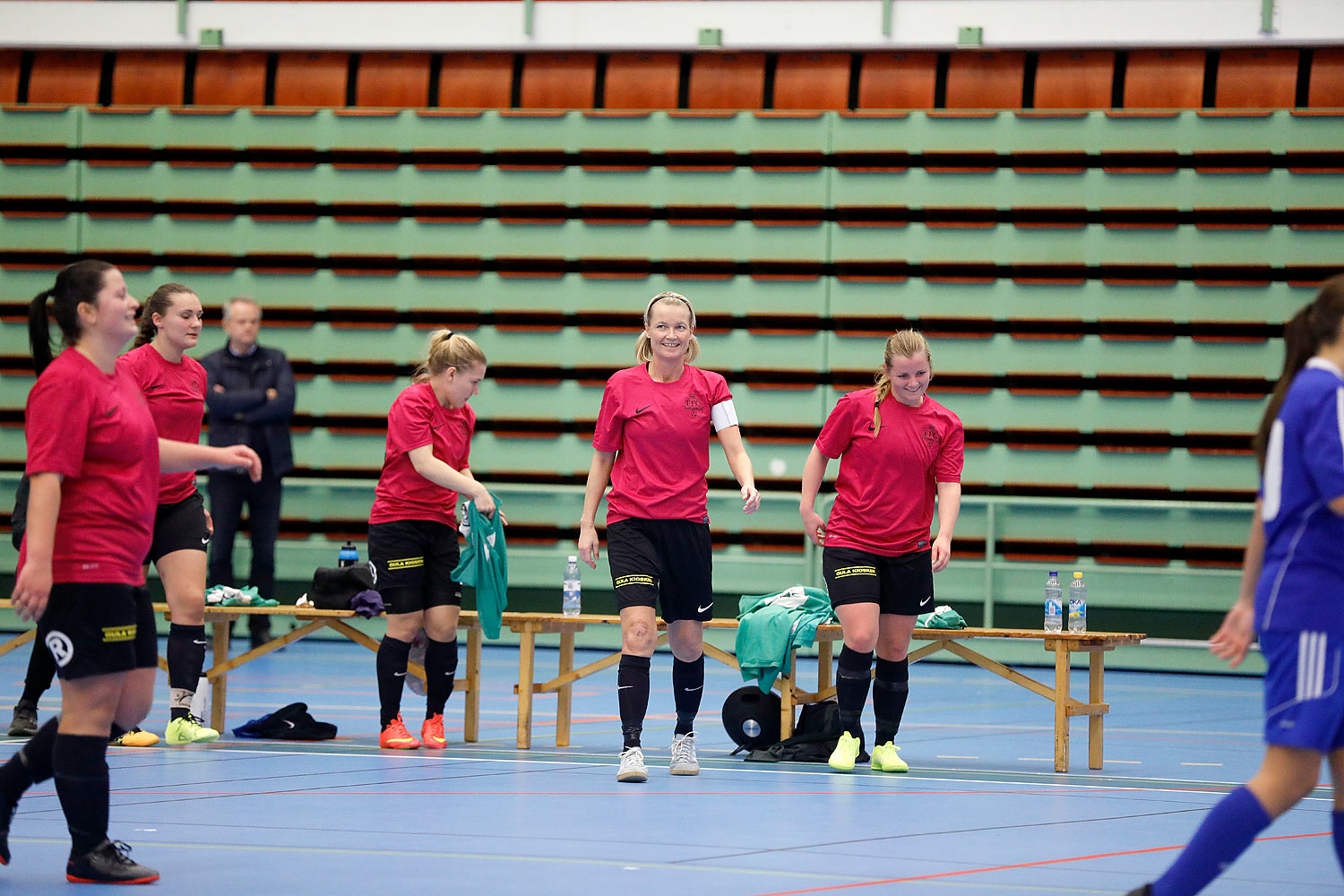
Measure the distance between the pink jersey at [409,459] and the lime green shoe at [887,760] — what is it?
6.82 feet

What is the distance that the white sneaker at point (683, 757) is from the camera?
5.88 metres

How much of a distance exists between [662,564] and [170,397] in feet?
6.88

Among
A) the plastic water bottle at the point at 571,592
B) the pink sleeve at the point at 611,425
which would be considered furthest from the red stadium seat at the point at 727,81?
the pink sleeve at the point at 611,425

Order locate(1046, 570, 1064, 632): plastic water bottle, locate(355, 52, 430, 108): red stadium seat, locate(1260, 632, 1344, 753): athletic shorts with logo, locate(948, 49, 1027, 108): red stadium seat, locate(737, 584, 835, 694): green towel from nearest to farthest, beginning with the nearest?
locate(1260, 632, 1344, 753): athletic shorts with logo
locate(737, 584, 835, 694): green towel
locate(1046, 570, 1064, 632): plastic water bottle
locate(948, 49, 1027, 108): red stadium seat
locate(355, 52, 430, 108): red stadium seat

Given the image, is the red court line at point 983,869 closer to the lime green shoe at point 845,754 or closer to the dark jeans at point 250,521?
the lime green shoe at point 845,754

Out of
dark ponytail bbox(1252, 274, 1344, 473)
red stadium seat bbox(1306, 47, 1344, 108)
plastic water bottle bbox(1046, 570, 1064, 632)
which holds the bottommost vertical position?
plastic water bottle bbox(1046, 570, 1064, 632)

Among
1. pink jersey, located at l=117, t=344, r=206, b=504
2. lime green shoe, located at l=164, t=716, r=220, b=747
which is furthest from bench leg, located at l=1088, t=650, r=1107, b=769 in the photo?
pink jersey, located at l=117, t=344, r=206, b=504

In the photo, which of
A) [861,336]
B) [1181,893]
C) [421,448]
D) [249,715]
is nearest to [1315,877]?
→ [1181,893]

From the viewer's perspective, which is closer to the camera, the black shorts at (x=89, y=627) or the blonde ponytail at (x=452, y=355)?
the black shorts at (x=89, y=627)

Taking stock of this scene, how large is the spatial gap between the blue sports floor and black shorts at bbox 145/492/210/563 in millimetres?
828

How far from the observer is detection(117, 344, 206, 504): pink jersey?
6105mm

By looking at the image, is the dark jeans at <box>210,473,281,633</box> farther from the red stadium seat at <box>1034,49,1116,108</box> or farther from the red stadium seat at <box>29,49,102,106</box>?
the red stadium seat at <box>1034,49,1116,108</box>

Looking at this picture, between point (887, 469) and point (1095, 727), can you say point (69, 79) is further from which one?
point (1095, 727)

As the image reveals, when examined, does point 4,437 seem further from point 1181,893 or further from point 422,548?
point 1181,893
